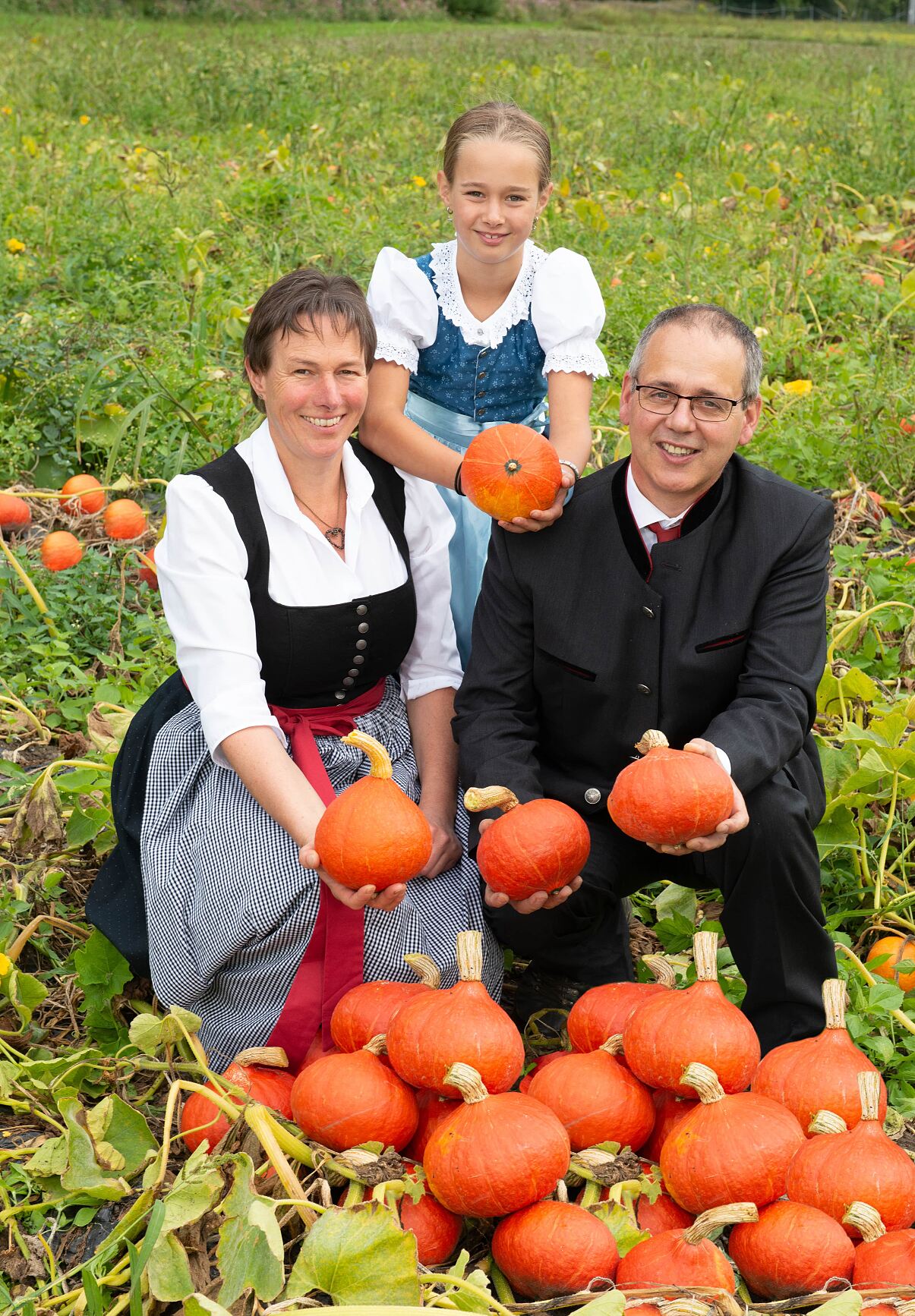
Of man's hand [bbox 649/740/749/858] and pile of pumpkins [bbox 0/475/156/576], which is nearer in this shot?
man's hand [bbox 649/740/749/858]

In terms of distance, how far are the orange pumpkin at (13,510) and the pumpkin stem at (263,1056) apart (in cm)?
257

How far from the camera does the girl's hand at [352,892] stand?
239 cm

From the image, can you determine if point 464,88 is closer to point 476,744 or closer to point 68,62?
point 68,62

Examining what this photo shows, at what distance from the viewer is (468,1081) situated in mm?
Answer: 2014

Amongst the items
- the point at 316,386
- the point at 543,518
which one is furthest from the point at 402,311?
the point at 543,518

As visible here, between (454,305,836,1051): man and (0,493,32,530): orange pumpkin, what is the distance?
84.7 inches

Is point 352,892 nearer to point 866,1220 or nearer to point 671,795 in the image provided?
point 671,795

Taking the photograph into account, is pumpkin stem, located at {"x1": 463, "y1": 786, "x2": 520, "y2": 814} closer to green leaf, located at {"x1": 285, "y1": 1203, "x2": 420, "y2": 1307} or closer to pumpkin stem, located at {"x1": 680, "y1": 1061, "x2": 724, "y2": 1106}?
pumpkin stem, located at {"x1": 680, "y1": 1061, "x2": 724, "y2": 1106}

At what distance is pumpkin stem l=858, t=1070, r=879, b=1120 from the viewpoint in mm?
2031

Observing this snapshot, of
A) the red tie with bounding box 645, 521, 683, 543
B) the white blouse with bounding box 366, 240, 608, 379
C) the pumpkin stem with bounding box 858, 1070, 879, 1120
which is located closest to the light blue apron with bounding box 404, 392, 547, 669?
the white blouse with bounding box 366, 240, 608, 379

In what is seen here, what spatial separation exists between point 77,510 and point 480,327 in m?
1.92

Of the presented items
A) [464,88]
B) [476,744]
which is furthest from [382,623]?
[464,88]

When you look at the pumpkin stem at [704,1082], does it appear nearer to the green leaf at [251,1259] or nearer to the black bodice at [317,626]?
the green leaf at [251,1259]

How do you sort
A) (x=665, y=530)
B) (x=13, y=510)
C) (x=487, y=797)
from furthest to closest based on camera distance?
(x=13, y=510) → (x=665, y=530) → (x=487, y=797)
